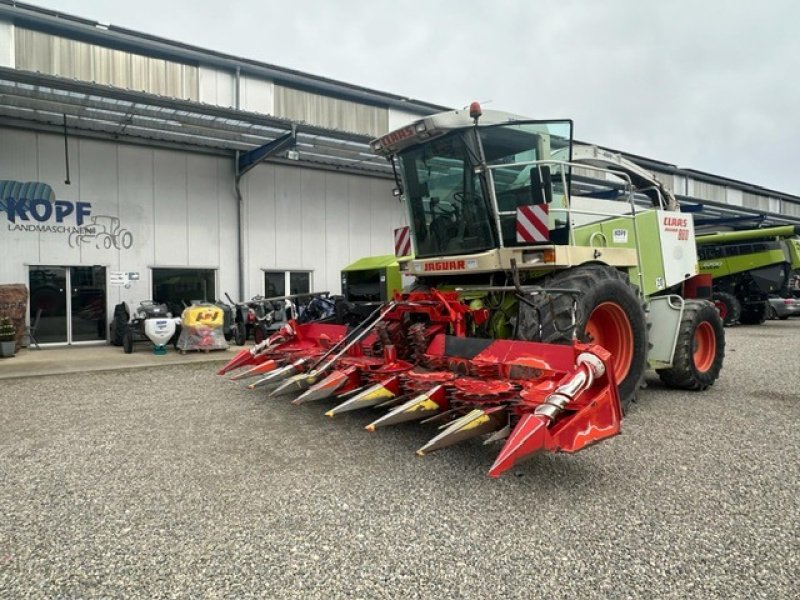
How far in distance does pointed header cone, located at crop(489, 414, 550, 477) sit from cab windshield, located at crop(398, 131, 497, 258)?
2.50 metres

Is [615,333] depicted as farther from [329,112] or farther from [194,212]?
[329,112]

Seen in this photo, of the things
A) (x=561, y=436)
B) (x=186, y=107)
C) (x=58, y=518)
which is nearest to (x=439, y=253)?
(x=561, y=436)

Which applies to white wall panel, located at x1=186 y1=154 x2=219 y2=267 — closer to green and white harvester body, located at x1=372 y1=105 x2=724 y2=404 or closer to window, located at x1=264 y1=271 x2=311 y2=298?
window, located at x1=264 y1=271 x2=311 y2=298

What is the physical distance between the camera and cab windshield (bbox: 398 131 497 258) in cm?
537

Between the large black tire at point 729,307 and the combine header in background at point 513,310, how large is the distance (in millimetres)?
11021

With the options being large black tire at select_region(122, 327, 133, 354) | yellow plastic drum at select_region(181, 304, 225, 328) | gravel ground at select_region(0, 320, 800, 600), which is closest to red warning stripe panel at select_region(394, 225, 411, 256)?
gravel ground at select_region(0, 320, 800, 600)

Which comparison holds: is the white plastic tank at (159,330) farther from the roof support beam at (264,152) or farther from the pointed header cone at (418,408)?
the pointed header cone at (418,408)

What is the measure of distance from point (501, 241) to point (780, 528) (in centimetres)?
313

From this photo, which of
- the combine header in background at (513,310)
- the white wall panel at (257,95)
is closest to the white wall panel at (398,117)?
the white wall panel at (257,95)

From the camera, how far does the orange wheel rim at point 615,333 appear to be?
203 inches

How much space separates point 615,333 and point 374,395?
8.21 ft

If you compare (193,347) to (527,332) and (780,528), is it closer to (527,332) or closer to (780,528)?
(527,332)

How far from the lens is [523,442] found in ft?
9.97

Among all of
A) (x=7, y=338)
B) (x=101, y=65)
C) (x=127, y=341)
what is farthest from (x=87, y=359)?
(x=101, y=65)
